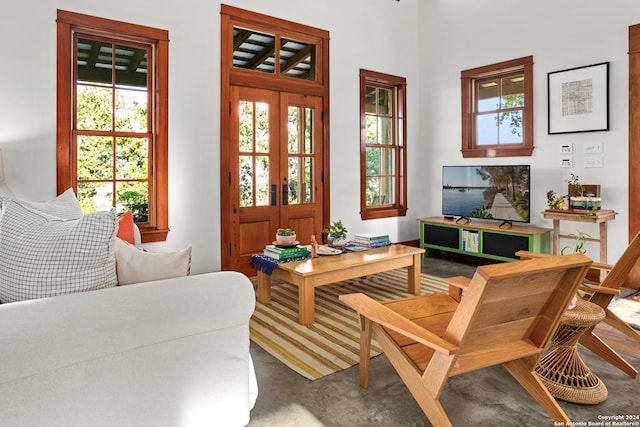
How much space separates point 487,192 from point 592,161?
1.14 meters

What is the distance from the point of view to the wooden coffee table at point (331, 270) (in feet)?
10.9

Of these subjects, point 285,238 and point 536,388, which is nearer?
point 536,388

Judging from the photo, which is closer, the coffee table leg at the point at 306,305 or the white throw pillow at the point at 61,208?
the white throw pillow at the point at 61,208

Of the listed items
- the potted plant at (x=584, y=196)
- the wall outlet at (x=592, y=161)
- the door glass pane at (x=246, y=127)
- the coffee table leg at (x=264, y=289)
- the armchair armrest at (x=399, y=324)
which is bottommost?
the coffee table leg at (x=264, y=289)

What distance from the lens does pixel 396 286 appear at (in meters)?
4.43

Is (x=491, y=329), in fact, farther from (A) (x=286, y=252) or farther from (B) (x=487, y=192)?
(B) (x=487, y=192)

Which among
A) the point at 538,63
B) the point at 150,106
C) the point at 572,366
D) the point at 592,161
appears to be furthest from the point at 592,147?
the point at 150,106

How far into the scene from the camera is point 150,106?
430 centimetres

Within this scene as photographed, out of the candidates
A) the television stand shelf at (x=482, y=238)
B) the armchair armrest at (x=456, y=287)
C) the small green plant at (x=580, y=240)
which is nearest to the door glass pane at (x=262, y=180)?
the television stand shelf at (x=482, y=238)

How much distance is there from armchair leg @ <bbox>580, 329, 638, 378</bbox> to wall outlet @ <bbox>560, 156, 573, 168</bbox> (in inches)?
113

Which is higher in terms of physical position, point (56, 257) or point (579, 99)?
point (579, 99)

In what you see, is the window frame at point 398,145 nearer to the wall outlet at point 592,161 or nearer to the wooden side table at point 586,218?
the wooden side table at point 586,218

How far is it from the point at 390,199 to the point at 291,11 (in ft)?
9.18

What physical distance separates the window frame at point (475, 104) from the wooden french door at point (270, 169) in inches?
76.4
